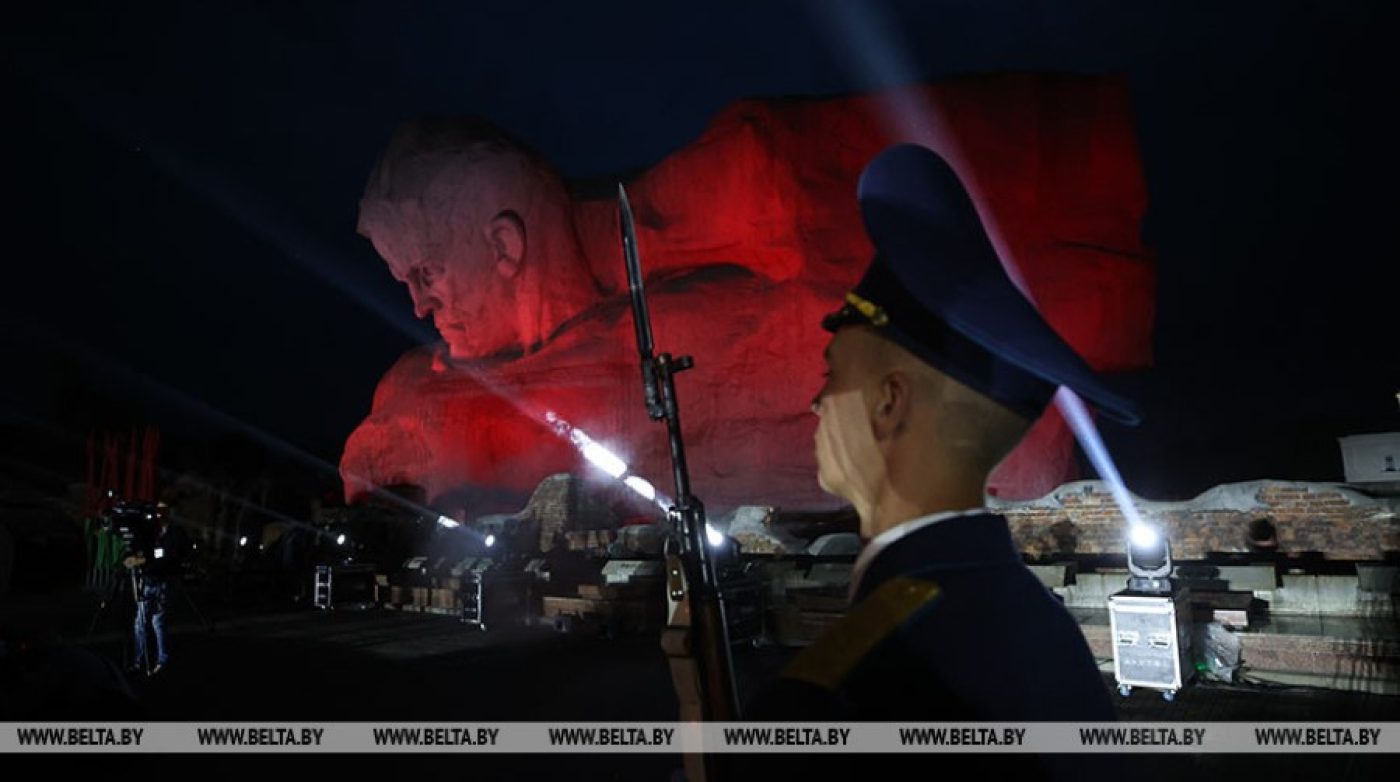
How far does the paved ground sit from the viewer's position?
4.62 metres

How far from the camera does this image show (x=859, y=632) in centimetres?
106

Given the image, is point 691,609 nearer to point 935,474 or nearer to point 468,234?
point 935,474

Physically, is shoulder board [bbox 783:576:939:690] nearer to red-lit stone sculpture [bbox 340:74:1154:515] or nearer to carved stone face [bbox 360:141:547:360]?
red-lit stone sculpture [bbox 340:74:1154:515]

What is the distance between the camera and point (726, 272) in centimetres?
2570

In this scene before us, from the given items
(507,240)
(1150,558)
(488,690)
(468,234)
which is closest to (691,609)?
(1150,558)

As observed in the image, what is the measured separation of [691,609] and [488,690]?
544cm

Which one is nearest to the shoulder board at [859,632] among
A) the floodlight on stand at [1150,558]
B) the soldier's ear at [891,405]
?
the soldier's ear at [891,405]

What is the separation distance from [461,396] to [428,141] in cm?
974

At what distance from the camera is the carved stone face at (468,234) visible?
27.5 metres

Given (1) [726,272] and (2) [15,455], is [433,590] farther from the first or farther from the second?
(2) [15,455]

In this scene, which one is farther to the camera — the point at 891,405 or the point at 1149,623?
the point at 1149,623
